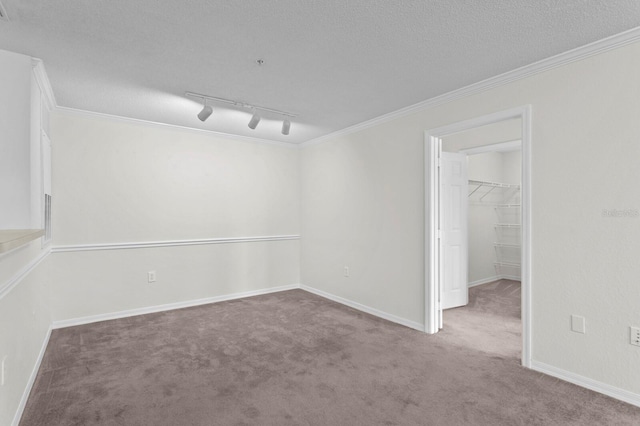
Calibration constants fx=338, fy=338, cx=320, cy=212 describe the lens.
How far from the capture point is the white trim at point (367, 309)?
3779 millimetres

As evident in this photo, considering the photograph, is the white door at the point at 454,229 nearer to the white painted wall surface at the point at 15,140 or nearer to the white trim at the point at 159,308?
the white trim at the point at 159,308

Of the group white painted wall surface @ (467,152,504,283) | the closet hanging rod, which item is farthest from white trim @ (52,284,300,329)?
the closet hanging rod

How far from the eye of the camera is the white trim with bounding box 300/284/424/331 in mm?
3779

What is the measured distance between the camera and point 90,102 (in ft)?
11.8

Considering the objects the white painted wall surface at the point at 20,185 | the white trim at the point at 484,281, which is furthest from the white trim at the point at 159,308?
the white trim at the point at 484,281

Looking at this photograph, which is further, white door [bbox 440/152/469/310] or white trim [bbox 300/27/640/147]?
white door [bbox 440/152/469/310]

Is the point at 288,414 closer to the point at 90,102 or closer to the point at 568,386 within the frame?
the point at 568,386

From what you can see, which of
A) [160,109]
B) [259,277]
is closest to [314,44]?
[160,109]

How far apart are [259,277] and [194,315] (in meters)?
1.27

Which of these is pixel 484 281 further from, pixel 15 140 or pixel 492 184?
pixel 15 140

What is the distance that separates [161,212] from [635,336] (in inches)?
191

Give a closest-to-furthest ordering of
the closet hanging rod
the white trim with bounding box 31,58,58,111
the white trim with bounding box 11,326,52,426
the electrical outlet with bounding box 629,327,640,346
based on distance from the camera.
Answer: the white trim with bounding box 11,326,52,426 < the electrical outlet with bounding box 629,327,640,346 < the white trim with bounding box 31,58,58,111 < the closet hanging rod

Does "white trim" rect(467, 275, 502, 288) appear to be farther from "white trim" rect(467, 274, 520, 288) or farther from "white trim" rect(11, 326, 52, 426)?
"white trim" rect(11, 326, 52, 426)

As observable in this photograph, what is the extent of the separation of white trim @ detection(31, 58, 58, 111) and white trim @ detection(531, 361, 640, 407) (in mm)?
4634
